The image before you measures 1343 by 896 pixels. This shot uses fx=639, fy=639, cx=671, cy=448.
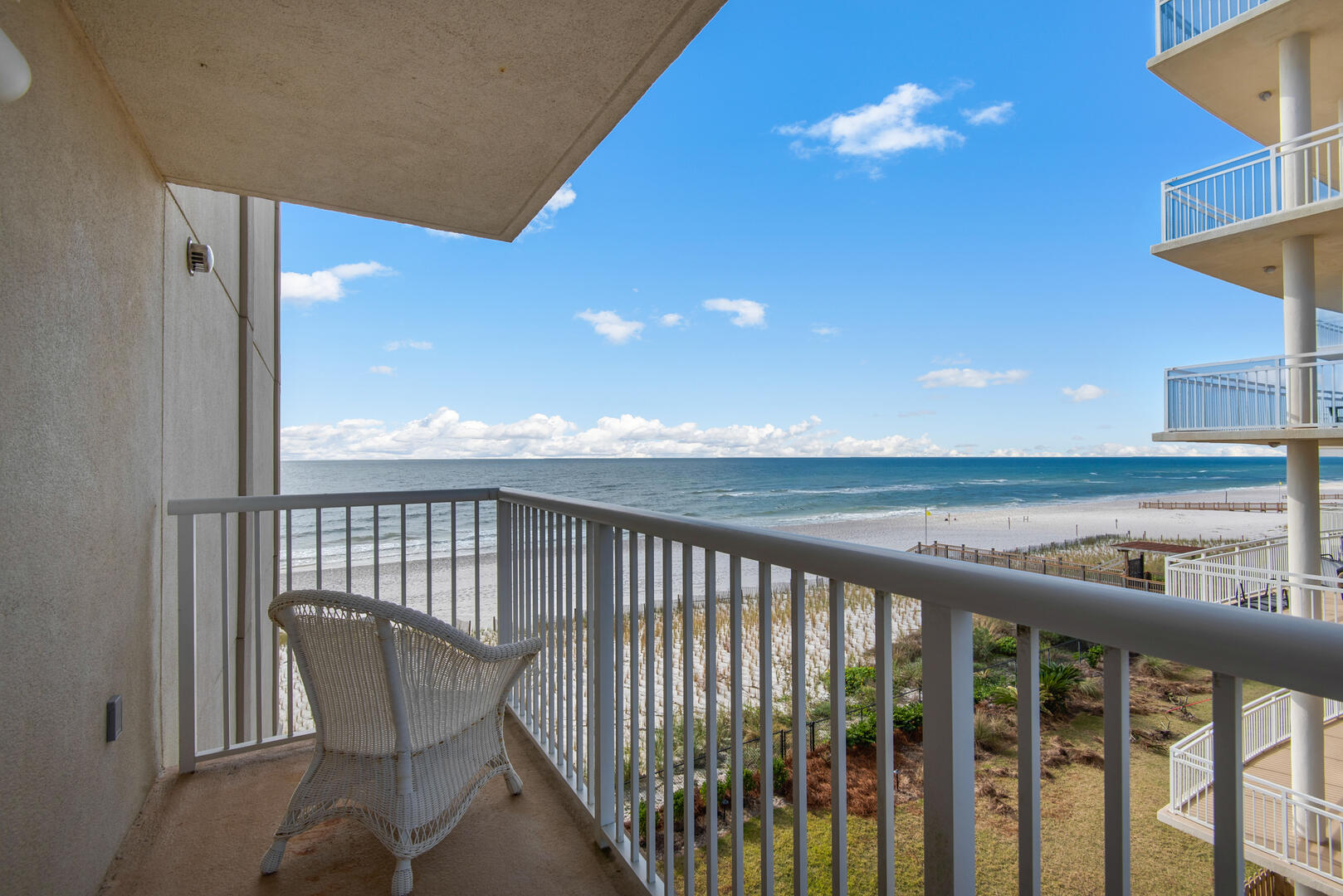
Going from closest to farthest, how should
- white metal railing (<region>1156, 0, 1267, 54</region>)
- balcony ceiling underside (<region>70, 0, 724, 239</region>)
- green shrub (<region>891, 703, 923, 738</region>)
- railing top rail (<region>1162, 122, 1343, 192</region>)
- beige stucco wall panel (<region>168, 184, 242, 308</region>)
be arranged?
balcony ceiling underside (<region>70, 0, 724, 239</region>)
beige stucco wall panel (<region>168, 184, 242, 308</region>)
green shrub (<region>891, 703, 923, 738</region>)
railing top rail (<region>1162, 122, 1343, 192</region>)
white metal railing (<region>1156, 0, 1267, 54</region>)

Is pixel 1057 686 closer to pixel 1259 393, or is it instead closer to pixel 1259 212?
pixel 1259 393

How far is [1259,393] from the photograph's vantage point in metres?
6.69

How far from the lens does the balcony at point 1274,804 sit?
1898mm

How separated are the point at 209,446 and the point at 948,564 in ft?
11.1

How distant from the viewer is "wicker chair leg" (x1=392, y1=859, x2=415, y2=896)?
159 cm

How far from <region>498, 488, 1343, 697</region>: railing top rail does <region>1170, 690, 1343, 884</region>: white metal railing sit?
3.74 feet

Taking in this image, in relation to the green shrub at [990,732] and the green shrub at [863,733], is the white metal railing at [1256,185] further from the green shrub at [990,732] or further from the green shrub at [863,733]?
the green shrub at [863,733]

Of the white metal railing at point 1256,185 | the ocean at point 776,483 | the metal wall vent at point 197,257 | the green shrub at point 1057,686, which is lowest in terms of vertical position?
the ocean at point 776,483

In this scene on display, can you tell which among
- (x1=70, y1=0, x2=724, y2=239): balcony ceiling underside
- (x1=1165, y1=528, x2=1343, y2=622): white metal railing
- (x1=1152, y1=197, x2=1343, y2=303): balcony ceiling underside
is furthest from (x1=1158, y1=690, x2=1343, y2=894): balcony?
(x1=1152, y1=197, x2=1343, y2=303): balcony ceiling underside

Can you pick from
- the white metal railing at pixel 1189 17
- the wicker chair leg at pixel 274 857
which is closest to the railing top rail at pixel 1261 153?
the white metal railing at pixel 1189 17

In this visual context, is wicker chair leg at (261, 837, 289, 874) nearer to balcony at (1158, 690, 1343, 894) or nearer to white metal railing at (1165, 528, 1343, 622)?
balcony at (1158, 690, 1343, 894)

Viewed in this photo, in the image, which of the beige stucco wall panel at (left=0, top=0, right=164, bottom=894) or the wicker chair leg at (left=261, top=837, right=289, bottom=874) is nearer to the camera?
the beige stucco wall panel at (left=0, top=0, right=164, bottom=894)

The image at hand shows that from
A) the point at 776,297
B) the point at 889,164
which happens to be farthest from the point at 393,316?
the point at 889,164

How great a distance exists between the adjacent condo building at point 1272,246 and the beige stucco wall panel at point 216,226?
6.98 meters
